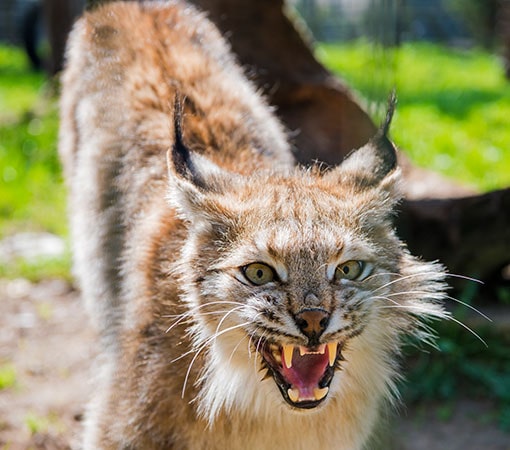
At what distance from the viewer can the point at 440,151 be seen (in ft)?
29.5

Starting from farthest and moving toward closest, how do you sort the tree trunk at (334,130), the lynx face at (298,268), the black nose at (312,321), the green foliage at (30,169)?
the green foliage at (30,169) < the tree trunk at (334,130) < the lynx face at (298,268) < the black nose at (312,321)

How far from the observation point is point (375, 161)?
3.25 meters

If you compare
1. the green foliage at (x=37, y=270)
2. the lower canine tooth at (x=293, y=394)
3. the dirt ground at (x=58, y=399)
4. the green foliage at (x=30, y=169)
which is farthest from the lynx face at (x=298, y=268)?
the green foliage at (x=30, y=169)

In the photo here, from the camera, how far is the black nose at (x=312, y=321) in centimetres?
269

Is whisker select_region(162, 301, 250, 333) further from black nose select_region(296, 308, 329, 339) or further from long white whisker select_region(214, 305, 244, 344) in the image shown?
black nose select_region(296, 308, 329, 339)

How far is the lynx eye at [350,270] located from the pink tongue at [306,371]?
270 millimetres

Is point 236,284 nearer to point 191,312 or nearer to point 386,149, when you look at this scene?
point 191,312

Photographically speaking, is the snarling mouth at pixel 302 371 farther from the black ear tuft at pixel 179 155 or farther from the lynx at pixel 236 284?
the black ear tuft at pixel 179 155

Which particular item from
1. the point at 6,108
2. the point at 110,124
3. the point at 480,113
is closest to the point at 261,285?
the point at 110,124

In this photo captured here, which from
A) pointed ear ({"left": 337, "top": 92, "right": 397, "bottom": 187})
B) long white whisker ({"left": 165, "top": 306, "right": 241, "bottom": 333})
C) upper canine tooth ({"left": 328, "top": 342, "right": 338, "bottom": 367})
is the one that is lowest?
upper canine tooth ({"left": 328, "top": 342, "right": 338, "bottom": 367})

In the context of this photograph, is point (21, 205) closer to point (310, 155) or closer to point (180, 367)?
point (310, 155)

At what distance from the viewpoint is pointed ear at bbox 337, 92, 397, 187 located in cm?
319

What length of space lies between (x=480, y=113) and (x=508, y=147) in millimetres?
1671

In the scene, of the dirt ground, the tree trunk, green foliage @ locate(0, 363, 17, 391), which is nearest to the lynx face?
the dirt ground
